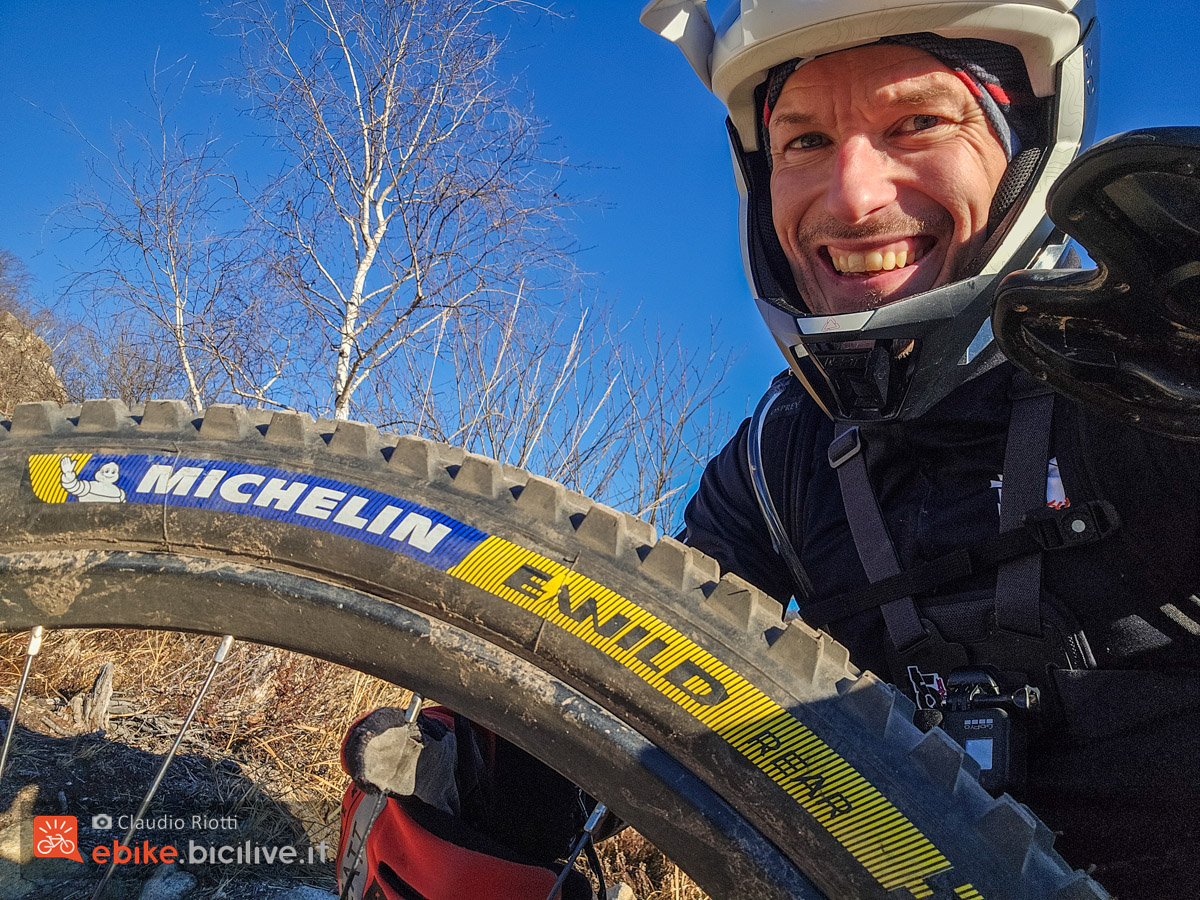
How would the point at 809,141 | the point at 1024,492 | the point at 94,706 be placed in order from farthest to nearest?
the point at 94,706 → the point at 809,141 → the point at 1024,492

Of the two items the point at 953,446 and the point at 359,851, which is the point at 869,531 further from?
the point at 359,851

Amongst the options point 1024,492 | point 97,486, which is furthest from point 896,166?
point 97,486

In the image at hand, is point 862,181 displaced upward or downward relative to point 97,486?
upward

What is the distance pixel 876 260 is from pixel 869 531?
0.57 m

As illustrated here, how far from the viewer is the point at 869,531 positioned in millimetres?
1480

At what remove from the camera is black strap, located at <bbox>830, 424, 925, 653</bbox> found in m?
1.38

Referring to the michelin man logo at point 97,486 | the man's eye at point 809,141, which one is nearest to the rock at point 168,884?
the michelin man logo at point 97,486

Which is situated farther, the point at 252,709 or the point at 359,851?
the point at 252,709

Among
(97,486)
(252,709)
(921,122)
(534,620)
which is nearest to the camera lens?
(534,620)

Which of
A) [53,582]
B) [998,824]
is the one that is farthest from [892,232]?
[53,582]

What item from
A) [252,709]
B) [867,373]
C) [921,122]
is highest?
[921,122]

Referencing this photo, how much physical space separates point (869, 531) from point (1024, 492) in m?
0.28

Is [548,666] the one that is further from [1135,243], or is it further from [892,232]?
[892,232]

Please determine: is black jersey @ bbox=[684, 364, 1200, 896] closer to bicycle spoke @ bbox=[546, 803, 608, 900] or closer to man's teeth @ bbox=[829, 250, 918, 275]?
man's teeth @ bbox=[829, 250, 918, 275]
